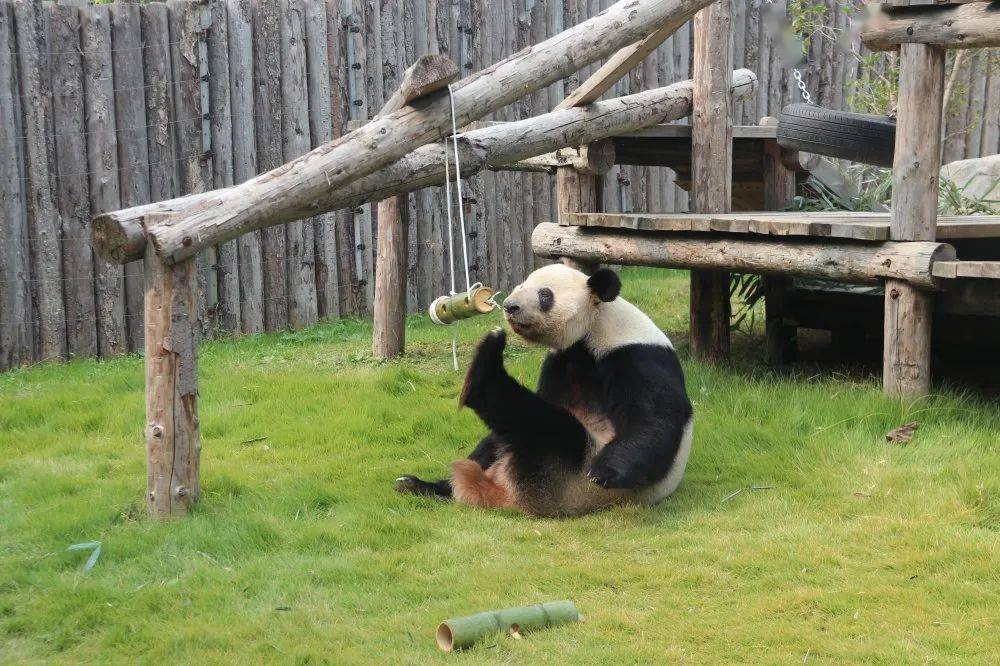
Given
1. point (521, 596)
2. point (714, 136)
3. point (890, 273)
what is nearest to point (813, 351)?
point (714, 136)

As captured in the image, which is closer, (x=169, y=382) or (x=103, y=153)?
(x=169, y=382)

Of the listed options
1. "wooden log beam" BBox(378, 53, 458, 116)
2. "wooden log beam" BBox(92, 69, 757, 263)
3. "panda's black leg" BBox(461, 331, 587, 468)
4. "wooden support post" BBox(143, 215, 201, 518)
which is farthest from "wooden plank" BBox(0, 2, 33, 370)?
"panda's black leg" BBox(461, 331, 587, 468)

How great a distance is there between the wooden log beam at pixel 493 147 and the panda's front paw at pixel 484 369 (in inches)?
40.8

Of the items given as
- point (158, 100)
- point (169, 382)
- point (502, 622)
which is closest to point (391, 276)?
point (158, 100)

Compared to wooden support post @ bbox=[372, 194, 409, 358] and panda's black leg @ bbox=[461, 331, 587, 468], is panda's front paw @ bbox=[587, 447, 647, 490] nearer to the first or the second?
panda's black leg @ bbox=[461, 331, 587, 468]

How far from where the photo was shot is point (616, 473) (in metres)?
4.54

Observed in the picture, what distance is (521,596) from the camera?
159 inches

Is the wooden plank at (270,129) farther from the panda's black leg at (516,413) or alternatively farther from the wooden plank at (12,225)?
the panda's black leg at (516,413)

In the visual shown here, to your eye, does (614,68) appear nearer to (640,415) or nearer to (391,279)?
(391,279)

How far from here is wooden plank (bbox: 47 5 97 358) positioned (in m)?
7.70

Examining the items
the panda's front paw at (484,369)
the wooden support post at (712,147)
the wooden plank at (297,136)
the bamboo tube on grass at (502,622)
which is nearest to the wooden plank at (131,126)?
the wooden plank at (297,136)

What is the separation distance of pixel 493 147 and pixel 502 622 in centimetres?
310

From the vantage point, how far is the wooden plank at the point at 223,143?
8375 millimetres

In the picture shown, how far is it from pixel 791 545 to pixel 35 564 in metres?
3.01
